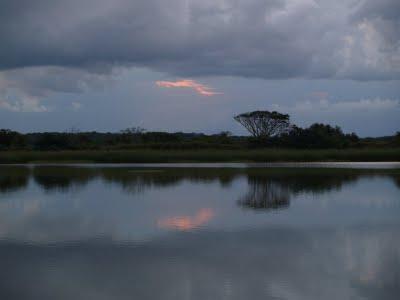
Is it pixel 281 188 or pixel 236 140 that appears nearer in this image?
pixel 281 188

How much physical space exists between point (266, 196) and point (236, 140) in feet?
167

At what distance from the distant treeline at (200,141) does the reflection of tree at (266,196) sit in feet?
113

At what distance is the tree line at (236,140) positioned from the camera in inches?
2383

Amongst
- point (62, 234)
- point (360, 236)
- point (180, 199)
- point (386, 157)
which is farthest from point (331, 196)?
point (386, 157)

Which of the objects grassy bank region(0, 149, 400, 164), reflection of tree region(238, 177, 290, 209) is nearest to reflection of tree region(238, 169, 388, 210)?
reflection of tree region(238, 177, 290, 209)

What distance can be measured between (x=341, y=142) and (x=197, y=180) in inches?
1575

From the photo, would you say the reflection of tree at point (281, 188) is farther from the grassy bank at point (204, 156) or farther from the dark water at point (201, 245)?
the grassy bank at point (204, 156)

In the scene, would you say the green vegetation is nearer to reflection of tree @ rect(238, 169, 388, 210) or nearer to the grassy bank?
the grassy bank

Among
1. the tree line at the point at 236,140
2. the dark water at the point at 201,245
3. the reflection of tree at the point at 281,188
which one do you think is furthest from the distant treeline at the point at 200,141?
the dark water at the point at 201,245

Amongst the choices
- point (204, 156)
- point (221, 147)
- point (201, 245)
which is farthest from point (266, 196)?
point (221, 147)

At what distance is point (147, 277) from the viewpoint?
28.2 ft

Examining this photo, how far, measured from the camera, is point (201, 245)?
10.9m

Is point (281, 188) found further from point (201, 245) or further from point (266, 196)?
point (201, 245)

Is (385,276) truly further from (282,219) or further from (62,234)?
(62,234)
